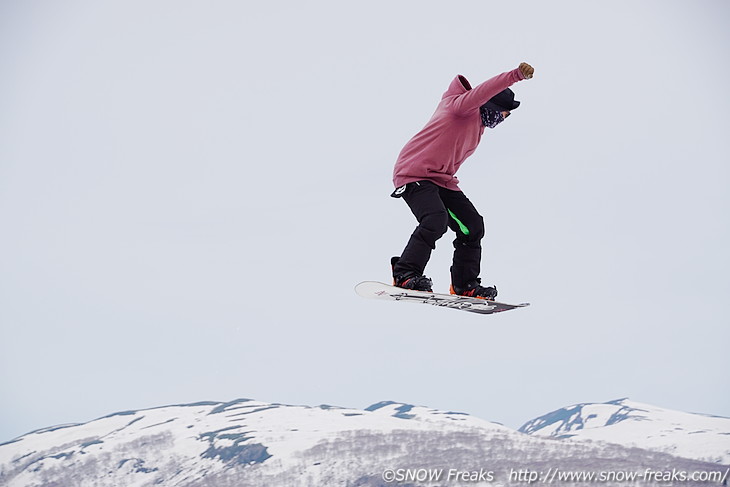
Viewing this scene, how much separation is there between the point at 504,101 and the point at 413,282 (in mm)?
1971

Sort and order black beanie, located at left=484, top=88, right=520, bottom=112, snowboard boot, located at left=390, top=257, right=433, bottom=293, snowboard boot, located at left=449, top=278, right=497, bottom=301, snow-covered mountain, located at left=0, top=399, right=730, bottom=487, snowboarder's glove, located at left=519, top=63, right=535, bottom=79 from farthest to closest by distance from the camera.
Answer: snow-covered mountain, located at left=0, top=399, right=730, bottom=487, snowboard boot, located at left=449, top=278, right=497, bottom=301, snowboard boot, located at left=390, top=257, right=433, bottom=293, black beanie, located at left=484, top=88, right=520, bottom=112, snowboarder's glove, located at left=519, top=63, right=535, bottom=79

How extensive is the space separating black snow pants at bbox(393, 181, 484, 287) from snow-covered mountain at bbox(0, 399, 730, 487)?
153 ft

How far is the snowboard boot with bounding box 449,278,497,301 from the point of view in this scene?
24.7 feet

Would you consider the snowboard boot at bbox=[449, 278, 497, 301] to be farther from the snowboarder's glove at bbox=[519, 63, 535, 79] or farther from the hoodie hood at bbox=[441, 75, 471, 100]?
the snowboarder's glove at bbox=[519, 63, 535, 79]

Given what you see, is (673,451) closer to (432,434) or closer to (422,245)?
(432,434)

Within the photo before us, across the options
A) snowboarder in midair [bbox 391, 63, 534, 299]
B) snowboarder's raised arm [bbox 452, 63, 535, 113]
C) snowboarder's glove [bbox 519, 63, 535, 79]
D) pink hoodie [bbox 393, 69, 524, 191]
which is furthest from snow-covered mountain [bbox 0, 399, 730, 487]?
snowboarder's glove [bbox 519, 63, 535, 79]

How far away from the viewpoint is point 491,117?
7.18 m

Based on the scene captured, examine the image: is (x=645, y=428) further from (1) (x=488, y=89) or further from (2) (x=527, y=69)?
(2) (x=527, y=69)

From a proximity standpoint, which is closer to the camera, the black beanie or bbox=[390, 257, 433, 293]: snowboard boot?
the black beanie

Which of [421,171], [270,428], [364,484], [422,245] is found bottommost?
[364,484]

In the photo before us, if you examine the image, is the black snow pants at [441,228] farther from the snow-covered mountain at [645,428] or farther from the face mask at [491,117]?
the snow-covered mountain at [645,428]

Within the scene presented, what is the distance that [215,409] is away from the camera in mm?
67000

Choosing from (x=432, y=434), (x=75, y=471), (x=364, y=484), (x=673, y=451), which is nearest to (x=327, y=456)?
(x=364, y=484)

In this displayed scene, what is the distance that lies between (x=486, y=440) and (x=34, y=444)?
3829cm
